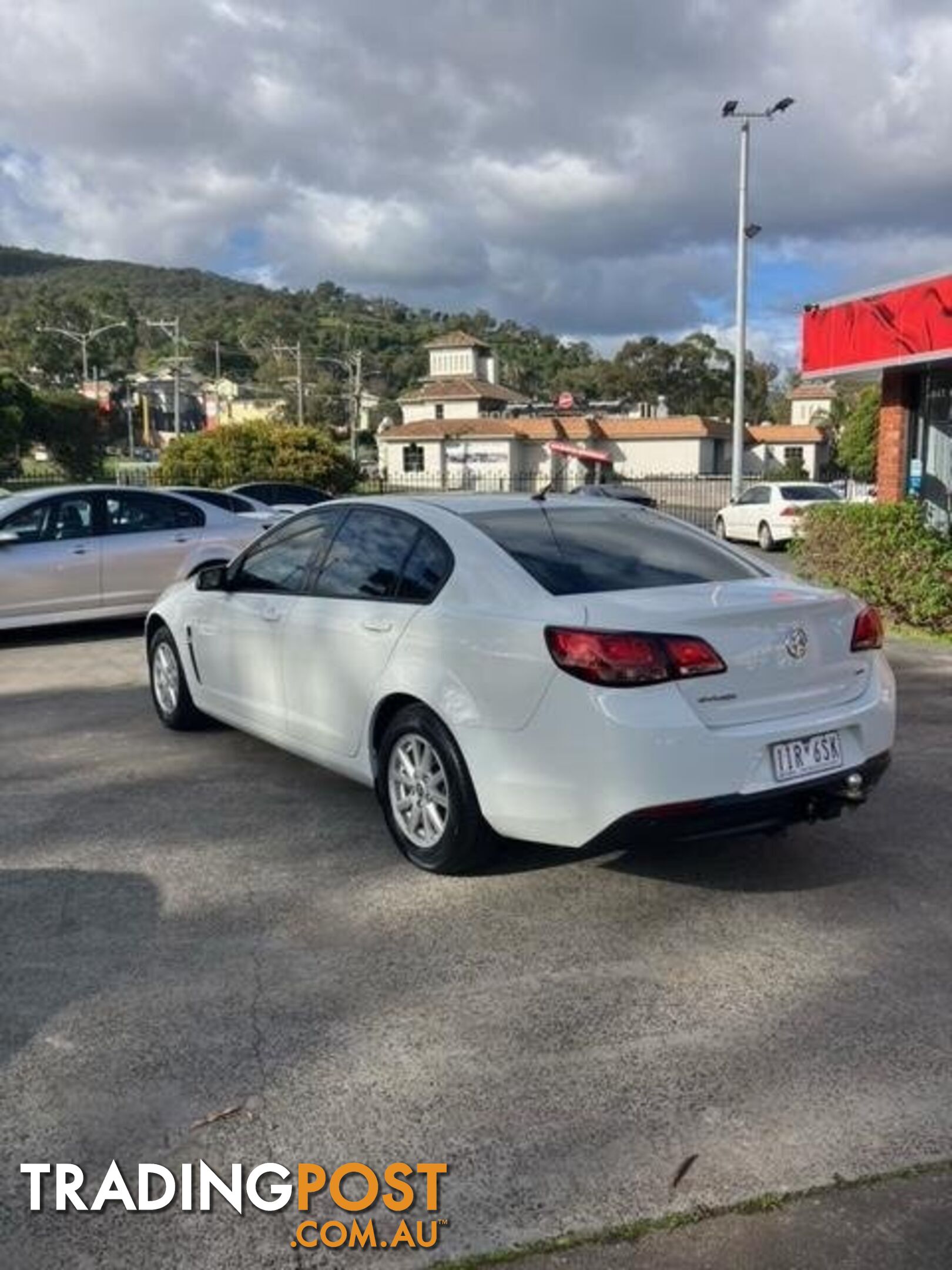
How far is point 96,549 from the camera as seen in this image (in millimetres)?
11008

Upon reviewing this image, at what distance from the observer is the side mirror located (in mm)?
6277

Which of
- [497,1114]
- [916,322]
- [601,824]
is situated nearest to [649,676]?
[601,824]

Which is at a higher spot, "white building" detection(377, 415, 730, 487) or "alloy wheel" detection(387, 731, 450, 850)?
"white building" detection(377, 415, 730, 487)

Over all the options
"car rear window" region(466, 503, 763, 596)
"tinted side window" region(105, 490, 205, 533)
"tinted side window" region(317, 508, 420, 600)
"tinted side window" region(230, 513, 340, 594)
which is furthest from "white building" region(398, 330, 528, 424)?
"car rear window" region(466, 503, 763, 596)

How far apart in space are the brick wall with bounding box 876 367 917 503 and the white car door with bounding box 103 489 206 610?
9.38 metres

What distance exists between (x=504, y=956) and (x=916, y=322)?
12.4 meters

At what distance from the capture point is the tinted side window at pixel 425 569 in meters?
4.72

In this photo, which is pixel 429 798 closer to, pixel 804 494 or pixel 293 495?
pixel 804 494

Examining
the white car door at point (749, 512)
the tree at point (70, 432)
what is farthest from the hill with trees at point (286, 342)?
the white car door at point (749, 512)

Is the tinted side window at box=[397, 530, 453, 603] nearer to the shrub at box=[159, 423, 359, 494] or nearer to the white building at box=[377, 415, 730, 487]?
the shrub at box=[159, 423, 359, 494]

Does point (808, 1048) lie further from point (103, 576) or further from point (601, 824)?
point (103, 576)

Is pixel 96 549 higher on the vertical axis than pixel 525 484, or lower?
lower

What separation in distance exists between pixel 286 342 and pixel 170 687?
458 ft

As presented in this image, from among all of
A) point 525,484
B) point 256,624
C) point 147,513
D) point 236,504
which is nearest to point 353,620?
point 256,624
